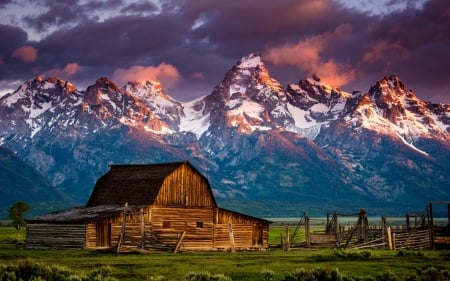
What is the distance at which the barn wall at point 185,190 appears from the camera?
71.4 metres

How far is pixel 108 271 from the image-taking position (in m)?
36.8

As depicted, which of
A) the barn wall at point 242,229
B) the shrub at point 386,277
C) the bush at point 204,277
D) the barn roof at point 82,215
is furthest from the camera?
the barn wall at point 242,229

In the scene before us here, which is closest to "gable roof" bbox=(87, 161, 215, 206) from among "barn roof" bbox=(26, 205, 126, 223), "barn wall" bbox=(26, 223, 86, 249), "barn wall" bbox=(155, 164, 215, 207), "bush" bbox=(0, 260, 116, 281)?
"barn wall" bbox=(155, 164, 215, 207)

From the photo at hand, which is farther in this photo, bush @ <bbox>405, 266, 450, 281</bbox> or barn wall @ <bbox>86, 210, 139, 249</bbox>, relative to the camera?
barn wall @ <bbox>86, 210, 139, 249</bbox>

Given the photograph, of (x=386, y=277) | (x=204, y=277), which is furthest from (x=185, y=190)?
(x=204, y=277)

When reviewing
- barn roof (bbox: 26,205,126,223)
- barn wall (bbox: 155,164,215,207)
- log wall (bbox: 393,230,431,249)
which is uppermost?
barn wall (bbox: 155,164,215,207)

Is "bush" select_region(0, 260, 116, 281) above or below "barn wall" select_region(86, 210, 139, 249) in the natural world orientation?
below

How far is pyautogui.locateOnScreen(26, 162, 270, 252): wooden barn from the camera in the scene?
65.9 metres

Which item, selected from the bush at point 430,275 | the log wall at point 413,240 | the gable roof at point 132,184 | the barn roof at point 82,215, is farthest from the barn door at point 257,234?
the bush at point 430,275

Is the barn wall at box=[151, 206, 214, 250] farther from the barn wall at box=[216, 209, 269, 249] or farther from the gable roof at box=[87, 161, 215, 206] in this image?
the gable roof at box=[87, 161, 215, 206]

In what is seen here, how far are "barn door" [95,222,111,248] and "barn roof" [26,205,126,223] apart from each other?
2.95 feet

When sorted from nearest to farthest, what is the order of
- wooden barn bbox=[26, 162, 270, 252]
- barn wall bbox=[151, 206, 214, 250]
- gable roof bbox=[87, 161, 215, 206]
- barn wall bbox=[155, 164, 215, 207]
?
wooden barn bbox=[26, 162, 270, 252] → barn wall bbox=[151, 206, 214, 250] → gable roof bbox=[87, 161, 215, 206] → barn wall bbox=[155, 164, 215, 207]

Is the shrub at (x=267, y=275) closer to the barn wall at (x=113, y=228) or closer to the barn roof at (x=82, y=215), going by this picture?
the barn wall at (x=113, y=228)

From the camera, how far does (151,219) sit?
227 ft
